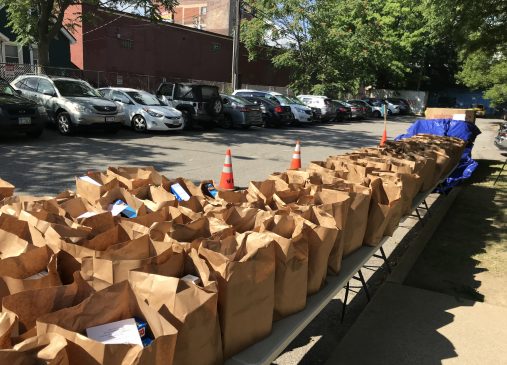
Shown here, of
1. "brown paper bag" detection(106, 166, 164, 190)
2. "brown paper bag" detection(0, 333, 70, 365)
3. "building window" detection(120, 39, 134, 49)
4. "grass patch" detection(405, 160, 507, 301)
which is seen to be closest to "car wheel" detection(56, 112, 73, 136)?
"brown paper bag" detection(106, 166, 164, 190)

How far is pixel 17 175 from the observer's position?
746 centimetres

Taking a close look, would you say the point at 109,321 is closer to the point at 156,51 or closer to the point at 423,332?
the point at 423,332

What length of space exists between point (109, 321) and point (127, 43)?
91.4 ft

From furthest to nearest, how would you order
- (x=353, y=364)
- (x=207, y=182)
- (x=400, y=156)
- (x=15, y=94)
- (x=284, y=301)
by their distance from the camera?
(x=15, y=94) < (x=400, y=156) < (x=207, y=182) < (x=353, y=364) < (x=284, y=301)

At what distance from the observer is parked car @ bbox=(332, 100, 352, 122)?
26336 mm

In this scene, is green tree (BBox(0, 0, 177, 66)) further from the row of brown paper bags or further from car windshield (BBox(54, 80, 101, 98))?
the row of brown paper bags

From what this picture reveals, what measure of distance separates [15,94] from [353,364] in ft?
38.8

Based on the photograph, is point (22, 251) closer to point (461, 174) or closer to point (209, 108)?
point (461, 174)

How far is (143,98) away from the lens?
15047 millimetres

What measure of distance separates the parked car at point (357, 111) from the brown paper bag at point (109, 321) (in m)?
27.9

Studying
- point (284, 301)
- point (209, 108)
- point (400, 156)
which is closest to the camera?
point (284, 301)

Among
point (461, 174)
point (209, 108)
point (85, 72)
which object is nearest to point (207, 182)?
point (461, 174)

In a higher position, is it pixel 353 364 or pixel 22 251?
pixel 22 251

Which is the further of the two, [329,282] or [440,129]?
[440,129]
